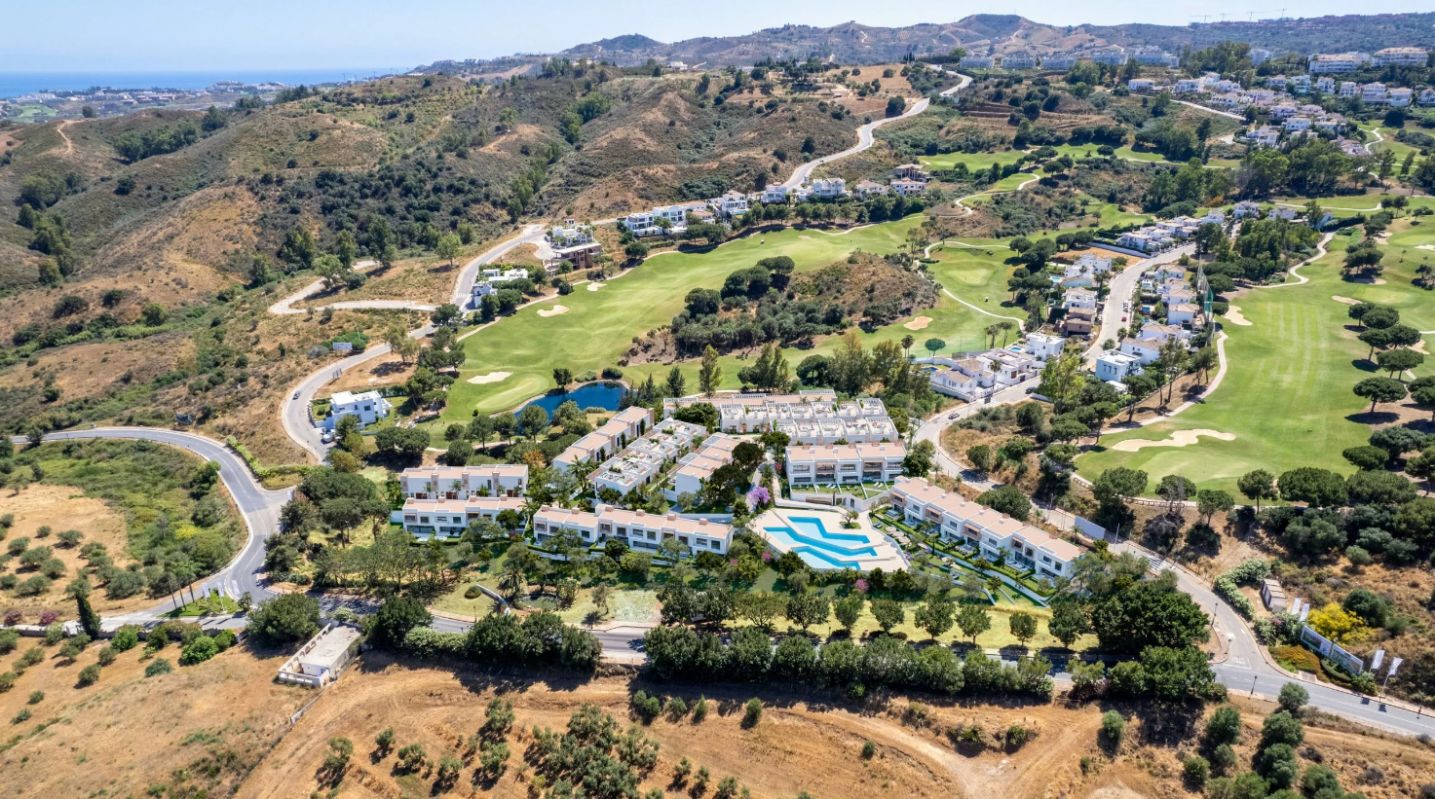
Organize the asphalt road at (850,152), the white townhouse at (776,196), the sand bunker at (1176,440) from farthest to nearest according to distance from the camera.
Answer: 1. the asphalt road at (850,152)
2. the white townhouse at (776,196)
3. the sand bunker at (1176,440)

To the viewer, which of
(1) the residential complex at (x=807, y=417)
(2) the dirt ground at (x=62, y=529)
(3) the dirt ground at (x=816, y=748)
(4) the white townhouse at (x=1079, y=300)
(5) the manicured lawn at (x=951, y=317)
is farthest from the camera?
(4) the white townhouse at (x=1079, y=300)

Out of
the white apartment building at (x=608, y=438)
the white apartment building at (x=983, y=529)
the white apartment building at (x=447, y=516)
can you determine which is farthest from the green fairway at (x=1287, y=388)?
the white apartment building at (x=447, y=516)

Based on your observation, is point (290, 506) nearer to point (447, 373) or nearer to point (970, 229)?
point (447, 373)

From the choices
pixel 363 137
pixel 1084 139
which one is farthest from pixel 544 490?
pixel 1084 139

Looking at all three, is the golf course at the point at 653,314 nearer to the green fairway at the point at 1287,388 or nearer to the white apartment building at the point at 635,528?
the green fairway at the point at 1287,388

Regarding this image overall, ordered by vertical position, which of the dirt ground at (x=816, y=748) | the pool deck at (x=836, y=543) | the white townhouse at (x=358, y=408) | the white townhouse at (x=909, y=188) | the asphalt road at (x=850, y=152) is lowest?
the dirt ground at (x=816, y=748)

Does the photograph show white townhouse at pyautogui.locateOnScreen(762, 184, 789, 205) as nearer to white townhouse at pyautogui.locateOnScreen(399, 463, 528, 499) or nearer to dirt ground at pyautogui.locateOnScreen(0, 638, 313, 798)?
white townhouse at pyautogui.locateOnScreen(399, 463, 528, 499)
